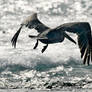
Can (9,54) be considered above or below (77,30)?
below

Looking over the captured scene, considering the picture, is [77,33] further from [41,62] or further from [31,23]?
[41,62]

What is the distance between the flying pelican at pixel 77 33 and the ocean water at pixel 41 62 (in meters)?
1.67

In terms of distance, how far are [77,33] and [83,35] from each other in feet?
0.74

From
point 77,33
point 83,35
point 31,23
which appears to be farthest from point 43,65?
point 77,33

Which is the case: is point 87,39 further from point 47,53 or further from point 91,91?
point 47,53

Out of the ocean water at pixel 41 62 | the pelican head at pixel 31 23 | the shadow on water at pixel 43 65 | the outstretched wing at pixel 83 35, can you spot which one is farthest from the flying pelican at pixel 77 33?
the shadow on water at pixel 43 65

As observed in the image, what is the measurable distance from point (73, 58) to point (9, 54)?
1911mm

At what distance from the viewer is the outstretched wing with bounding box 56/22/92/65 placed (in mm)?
10805

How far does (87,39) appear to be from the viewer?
11219mm

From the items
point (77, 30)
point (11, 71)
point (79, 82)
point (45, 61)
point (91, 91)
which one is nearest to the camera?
point (77, 30)

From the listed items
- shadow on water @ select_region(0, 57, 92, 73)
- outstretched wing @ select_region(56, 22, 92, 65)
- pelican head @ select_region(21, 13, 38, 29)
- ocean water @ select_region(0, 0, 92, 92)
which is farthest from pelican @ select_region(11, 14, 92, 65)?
shadow on water @ select_region(0, 57, 92, 73)

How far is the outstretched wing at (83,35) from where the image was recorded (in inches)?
425

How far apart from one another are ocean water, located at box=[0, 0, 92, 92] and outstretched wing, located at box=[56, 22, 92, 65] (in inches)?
65.2

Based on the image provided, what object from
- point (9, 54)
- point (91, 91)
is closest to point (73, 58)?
point (9, 54)
